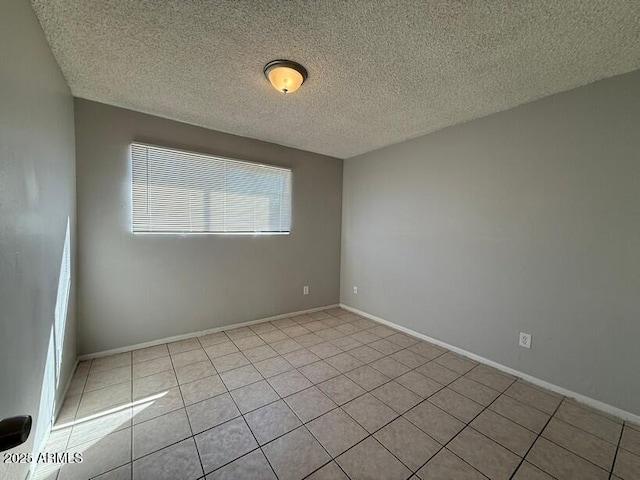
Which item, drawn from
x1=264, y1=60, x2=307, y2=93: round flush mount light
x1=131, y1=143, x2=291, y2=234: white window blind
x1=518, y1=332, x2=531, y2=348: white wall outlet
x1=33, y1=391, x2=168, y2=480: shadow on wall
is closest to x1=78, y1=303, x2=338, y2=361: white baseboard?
x1=33, y1=391, x2=168, y2=480: shadow on wall

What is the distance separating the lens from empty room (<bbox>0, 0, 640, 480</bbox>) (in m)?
1.40

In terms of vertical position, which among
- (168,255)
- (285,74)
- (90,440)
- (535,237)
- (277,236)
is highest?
(285,74)

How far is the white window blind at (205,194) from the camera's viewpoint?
2.67 m

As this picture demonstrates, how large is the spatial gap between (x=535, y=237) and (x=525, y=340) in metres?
0.92

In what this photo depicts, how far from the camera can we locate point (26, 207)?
1.27m

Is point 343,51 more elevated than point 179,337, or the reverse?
point 343,51

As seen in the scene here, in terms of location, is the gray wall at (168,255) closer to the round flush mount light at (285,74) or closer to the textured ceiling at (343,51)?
the textured ceiling at (343,51)

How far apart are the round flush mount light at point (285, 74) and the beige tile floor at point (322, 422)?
235cm

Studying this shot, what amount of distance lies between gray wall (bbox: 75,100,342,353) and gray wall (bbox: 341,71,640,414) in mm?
1350

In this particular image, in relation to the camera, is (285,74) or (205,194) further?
(205,194)

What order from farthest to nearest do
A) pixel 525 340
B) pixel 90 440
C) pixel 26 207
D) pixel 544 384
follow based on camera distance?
pixel 525 340
pixel 544 384
pixel 90 440
pixel 26 207

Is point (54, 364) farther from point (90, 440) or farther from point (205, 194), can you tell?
point (205, 194)

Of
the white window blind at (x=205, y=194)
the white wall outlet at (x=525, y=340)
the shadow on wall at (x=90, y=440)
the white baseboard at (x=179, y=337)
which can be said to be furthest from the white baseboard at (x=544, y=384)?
the shadow on wall at (x=90, y=440)

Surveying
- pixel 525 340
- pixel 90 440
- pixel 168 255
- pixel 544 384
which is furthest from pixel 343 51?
pixel 544 384
